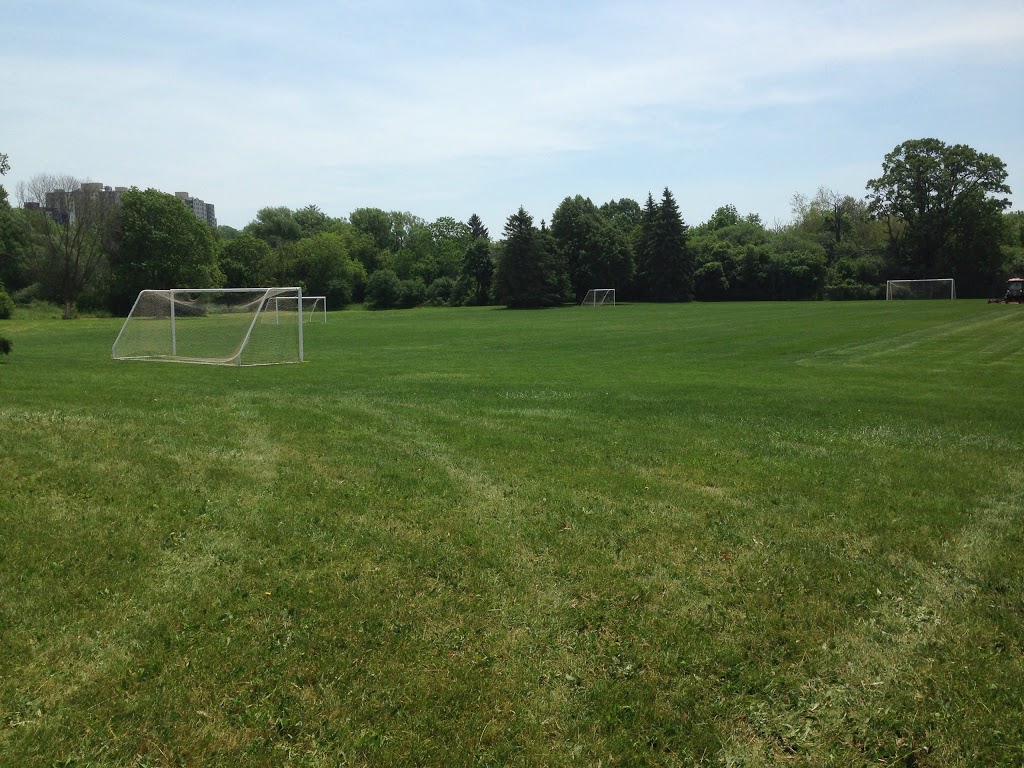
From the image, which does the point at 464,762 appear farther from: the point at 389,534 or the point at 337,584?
the point at 389,534

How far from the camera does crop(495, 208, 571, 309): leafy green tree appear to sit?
254 feet

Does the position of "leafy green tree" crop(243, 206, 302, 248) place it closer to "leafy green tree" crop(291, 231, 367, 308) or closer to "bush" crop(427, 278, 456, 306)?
"leafy green tree" crop(291, 231, 367, 308)

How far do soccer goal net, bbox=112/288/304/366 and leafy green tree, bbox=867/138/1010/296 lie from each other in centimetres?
7530

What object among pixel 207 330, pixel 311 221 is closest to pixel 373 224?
pixel 311 221

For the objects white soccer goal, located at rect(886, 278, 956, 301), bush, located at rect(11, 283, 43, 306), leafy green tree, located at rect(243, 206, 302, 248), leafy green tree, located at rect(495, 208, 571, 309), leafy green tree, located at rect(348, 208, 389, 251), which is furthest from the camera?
leafy green tree, located at rect(348, 208, 389, 251)

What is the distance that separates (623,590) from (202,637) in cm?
282

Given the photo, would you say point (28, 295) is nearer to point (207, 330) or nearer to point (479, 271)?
point (479, 271)

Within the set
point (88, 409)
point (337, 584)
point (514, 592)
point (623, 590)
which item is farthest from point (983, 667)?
point (88, 409)

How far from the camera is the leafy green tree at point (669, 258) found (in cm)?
8306

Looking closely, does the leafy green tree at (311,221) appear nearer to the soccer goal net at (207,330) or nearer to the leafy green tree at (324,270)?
the leafy green tree at (324,270)

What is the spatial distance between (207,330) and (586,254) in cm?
6477

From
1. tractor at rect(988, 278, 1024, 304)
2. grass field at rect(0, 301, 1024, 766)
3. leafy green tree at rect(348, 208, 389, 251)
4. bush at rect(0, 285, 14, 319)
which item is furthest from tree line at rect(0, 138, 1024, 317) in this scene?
grass field at rect(0, 301, 1024, 766)

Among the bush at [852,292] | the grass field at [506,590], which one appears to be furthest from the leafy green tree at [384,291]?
the grass field at [506,590]

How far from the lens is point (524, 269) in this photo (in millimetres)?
77625
